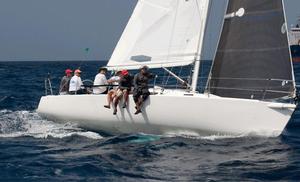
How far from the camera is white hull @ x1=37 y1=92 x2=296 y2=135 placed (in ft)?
36.0

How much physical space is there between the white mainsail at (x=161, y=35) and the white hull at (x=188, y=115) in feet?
4.72

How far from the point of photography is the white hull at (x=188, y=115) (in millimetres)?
10984

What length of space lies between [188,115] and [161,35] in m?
2.63

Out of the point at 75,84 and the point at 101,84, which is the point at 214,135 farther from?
the point at 75,84

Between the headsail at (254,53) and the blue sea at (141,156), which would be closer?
the blue sea at (141,156)

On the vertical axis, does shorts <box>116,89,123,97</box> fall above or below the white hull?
above

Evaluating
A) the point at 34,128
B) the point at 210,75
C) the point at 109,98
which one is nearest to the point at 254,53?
the point at 210,75

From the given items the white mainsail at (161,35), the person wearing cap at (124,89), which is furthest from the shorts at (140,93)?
the white mainsail at (161,35)

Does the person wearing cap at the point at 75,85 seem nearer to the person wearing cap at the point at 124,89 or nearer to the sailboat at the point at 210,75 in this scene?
the sailboat at the point at 210,75

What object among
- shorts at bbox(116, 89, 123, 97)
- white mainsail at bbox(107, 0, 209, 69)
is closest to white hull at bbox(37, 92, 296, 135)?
shorts at bbox(116, 89, 123, 97)

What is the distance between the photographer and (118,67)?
45.4 feet

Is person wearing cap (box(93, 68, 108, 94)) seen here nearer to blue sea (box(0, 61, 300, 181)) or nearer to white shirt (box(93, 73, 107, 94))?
white shirt (box(93, 73, 107, 94))

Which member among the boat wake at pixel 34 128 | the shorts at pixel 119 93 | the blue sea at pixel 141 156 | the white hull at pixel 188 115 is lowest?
the blue sea at pixel 141 156

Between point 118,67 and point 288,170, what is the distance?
6119 mm
